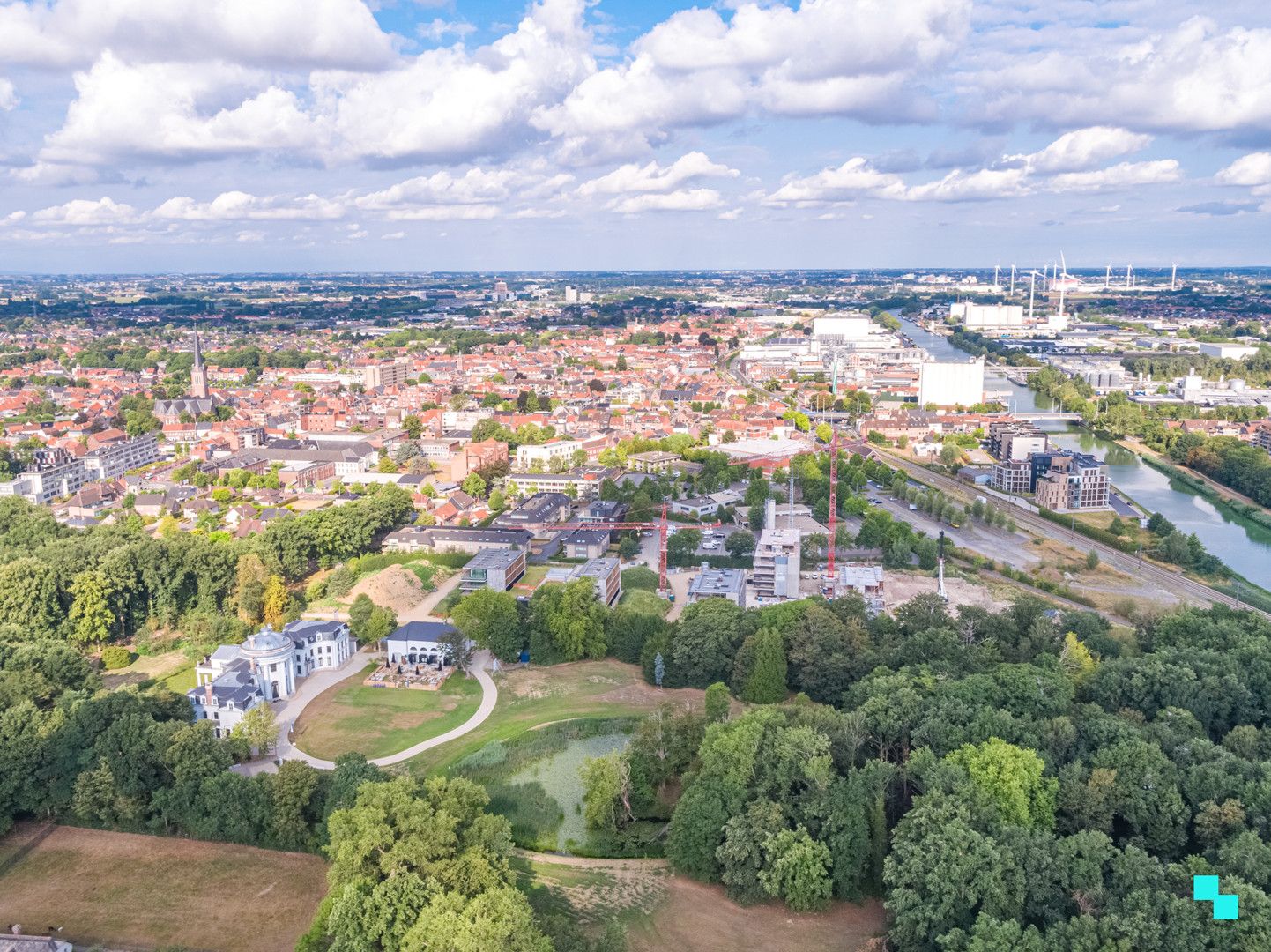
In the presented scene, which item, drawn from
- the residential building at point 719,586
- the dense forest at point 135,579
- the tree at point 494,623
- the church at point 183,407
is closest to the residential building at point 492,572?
the tree at point 494,623

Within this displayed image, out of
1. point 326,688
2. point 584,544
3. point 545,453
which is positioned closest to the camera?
point 326,688

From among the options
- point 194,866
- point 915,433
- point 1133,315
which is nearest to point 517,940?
point 194,866

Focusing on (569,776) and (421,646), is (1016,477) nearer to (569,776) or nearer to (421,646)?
(421,646)

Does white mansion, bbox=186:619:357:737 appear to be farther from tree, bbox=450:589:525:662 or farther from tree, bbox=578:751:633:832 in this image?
tree, bbox=578:751:633:832

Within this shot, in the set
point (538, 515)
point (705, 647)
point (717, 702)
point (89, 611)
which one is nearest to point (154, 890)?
point (717, 702)

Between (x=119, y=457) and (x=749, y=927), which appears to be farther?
(x=119, y=457)
